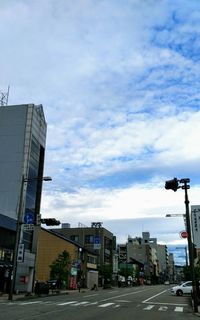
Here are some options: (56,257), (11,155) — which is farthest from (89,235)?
(11,155)

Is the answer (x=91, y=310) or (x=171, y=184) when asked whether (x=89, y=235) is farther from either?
(x=171, y=184)

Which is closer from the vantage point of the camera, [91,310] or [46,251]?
[91,310]

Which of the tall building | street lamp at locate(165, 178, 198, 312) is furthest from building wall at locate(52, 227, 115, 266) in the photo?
street lamp at locate(165, 178, 198, 312)

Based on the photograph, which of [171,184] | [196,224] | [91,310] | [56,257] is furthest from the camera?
[56,257]

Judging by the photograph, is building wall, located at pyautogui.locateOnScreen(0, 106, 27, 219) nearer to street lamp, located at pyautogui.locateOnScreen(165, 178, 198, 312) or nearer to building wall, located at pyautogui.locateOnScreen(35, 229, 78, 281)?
building wall, located at pyautogui.locateOnScreen(35, 229, 78, 281)

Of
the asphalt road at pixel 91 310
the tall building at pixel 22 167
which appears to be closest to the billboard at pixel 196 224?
the tall building at pixel 22 167

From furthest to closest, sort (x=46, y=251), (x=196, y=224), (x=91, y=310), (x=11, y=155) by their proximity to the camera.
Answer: (x=46, y=251), (x=196, y=224), (x=11, y=155), (x=91, y=310)

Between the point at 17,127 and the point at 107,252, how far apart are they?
6961 centimetres

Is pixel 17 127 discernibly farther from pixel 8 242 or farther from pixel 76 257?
pixel 76 257

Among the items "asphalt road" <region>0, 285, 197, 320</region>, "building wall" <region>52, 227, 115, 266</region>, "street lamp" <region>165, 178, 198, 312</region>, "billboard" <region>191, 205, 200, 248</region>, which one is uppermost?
"building wall" <region>52, 227, 115, 266</region>

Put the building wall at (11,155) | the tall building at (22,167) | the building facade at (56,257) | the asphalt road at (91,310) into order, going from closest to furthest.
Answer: the asphalt road at (91,310)
the tall building at (22,167)
the building wall at (11,155)
the building facade at (56,257)

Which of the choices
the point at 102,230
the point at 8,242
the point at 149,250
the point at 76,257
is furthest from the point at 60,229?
the point at 149,250

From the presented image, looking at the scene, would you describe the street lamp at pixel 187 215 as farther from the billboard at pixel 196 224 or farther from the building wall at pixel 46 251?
the building wall at pixel 46 251

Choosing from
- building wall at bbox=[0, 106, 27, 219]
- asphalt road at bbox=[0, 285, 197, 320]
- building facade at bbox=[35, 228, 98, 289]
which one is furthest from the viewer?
building facade at bbox=[35, 228, 98, 289]
